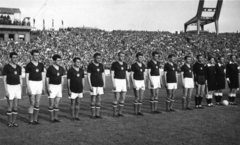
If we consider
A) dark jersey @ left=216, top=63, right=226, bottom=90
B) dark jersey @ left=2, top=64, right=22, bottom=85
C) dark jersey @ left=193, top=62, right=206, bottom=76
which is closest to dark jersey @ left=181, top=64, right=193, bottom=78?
dark jersey @ left=193, top=62, right=206, bottom=76

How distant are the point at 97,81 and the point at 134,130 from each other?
2.45 m

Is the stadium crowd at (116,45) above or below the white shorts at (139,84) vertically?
above

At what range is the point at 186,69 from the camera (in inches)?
407

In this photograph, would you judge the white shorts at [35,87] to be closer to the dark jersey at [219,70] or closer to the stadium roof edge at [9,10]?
the dark jersey at [219,70]

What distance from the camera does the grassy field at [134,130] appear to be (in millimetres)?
6146

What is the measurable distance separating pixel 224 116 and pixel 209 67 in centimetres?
306

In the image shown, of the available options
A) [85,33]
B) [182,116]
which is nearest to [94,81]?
[182,116]

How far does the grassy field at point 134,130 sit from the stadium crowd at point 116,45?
27666mm

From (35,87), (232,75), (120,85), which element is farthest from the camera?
(232,75)

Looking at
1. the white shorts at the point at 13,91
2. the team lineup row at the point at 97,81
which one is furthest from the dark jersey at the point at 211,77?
the white shorts at the point at 13,91

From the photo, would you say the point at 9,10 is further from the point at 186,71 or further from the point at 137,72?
the point at 186,71

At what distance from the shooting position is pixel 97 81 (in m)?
8.83

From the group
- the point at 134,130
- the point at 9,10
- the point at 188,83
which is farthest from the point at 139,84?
the point at 9,10

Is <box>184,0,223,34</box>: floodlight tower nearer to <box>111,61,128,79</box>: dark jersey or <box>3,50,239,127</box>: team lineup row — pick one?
<box>3,50,239,127</box>: team lineup row
